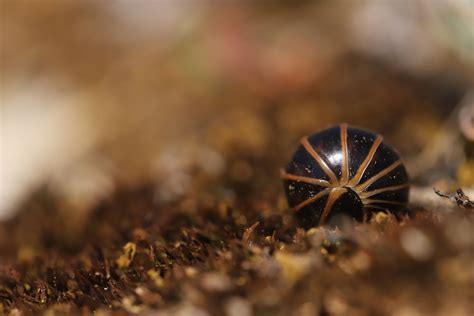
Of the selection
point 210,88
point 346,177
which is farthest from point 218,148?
point 346,177

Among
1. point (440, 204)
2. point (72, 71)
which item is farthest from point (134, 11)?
point (440, 204)

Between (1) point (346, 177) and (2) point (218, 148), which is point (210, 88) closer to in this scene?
(2) point (218, 148)

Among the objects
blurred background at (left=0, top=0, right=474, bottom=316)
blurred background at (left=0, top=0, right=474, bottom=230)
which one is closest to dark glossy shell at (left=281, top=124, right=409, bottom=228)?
blurred background at (left=0, top=0, right=474, bottom=316)

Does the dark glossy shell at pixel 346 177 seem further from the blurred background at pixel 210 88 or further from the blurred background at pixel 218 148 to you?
the blurred background at pixel 210 88

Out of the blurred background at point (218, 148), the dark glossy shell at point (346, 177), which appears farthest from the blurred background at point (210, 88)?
the dark glossy shell at point (346, 177)

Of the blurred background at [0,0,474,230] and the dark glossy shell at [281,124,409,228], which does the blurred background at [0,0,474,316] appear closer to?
the blurred background at [0,0,474,230]

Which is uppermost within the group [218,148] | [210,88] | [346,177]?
[210,88]
